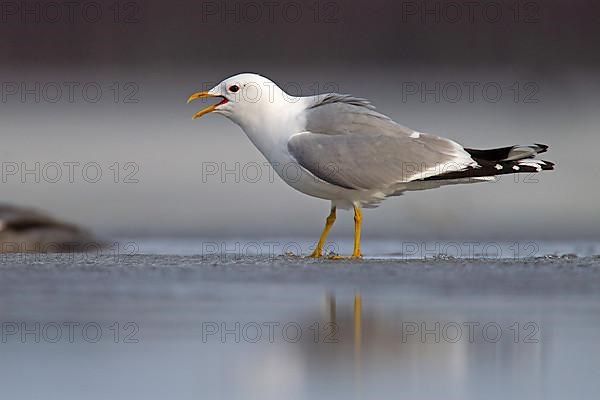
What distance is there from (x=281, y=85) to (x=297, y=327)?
24.4 feet

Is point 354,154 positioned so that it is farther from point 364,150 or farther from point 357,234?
point 357,234

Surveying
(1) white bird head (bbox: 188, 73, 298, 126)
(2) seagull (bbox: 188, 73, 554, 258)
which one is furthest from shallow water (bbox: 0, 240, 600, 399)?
(1) white bird head (bbox: 188, 73, 298, 126)

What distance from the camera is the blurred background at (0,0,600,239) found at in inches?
385

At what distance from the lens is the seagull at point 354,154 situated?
7883mm

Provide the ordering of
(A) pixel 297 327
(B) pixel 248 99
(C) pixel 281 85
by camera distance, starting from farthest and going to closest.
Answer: (C) pixel 281 85, (B) pixel 248 99, (A) pixel 297 327

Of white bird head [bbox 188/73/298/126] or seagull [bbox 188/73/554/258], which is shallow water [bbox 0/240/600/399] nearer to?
seagull [bbox 188/73/554/258]

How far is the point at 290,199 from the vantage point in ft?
33.8

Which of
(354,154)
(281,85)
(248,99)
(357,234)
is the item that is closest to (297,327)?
(357,234)

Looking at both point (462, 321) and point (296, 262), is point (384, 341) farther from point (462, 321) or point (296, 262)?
point (296, 262)

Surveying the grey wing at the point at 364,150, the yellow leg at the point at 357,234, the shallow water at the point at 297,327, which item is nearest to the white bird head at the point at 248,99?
the grey wing at the point at 364,150

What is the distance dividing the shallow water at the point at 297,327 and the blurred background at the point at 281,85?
7.02 feet

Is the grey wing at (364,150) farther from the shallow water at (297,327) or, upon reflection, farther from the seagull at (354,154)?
the shallow water at (297,327)

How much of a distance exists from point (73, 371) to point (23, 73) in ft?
30.8

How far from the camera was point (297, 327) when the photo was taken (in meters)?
5.43
